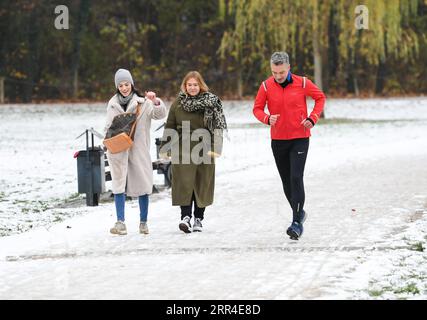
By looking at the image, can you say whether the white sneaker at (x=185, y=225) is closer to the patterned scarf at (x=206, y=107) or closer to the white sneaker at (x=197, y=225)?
the white sneaker at (x=197, y=225)

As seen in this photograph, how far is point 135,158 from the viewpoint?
1126 cm

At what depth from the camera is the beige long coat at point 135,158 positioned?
11195 mm

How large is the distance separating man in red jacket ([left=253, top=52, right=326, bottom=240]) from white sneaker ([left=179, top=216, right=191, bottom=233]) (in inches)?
43.1

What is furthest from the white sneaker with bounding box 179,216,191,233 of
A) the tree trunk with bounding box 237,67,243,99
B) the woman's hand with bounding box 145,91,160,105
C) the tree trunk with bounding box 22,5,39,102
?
the tree trunk with bounding box 237,67,243,99

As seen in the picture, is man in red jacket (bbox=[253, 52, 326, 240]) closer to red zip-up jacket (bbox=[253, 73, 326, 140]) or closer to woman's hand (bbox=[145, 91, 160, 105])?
red zip-up jacket (bbox=[253, 73, 326, 140])

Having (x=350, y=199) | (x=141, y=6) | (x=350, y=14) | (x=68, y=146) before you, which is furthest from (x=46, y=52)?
(x=350, y=199)

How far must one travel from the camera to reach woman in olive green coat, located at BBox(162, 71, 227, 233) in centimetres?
1109

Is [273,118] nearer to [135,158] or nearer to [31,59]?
[135,158]

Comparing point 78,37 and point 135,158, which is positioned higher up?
point 78,37

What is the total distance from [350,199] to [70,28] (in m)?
37.8

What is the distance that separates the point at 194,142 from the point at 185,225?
83 cm

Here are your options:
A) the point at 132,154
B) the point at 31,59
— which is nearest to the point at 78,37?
the point at 31,59

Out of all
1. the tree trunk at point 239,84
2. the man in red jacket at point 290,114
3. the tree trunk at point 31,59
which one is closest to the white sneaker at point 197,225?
the man in red jacket at point 290,114
